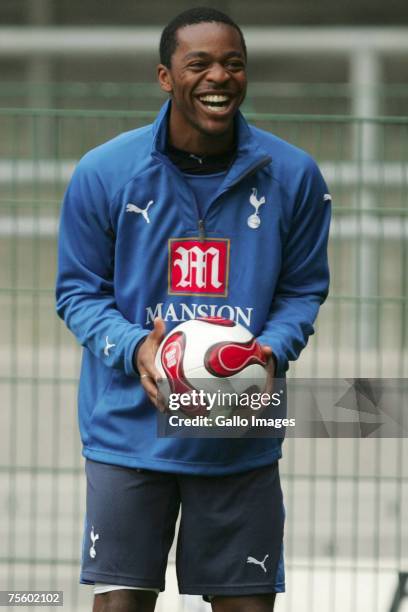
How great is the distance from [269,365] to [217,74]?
74 cm

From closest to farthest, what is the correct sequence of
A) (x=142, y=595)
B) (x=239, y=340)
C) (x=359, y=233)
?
(x=239, y=340) → (x=142, y=595) → (x=359, y=233)

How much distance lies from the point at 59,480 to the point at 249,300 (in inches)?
100

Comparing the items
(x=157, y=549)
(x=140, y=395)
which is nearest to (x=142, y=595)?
(x=157, y=549)

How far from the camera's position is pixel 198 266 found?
4.02 metres

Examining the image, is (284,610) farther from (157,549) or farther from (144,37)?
(144,37)

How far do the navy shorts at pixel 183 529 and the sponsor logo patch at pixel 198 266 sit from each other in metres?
0.48

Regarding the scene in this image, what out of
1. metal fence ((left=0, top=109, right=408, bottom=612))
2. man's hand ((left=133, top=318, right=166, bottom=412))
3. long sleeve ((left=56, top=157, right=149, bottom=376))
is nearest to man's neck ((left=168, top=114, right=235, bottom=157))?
long sleeve ((left=56, top=157, right=149, bottom=376))

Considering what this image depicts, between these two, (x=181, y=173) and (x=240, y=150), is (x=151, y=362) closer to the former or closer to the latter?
(x=181, y=173)

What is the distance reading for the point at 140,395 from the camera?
4059 millimetres

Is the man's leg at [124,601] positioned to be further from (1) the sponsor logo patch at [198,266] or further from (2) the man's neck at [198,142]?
(2) the man's neck at [198,142]

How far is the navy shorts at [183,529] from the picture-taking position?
4074mm

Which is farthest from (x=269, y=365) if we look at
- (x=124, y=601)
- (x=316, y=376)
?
(x=316, y=376)

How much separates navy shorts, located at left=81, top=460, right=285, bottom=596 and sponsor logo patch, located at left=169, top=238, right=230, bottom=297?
1.59ft

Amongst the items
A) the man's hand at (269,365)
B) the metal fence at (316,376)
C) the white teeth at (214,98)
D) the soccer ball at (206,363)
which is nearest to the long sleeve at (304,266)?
the man's hand at (269,365)
